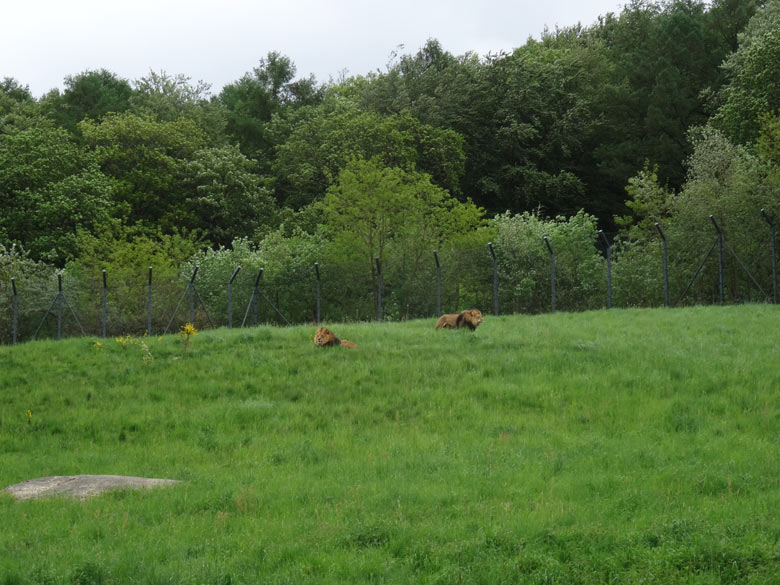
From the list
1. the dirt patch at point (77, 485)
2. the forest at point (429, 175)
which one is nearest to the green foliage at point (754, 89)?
the forest at point (429, 175)

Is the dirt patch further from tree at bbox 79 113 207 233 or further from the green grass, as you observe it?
tree at bbox 79 113 207 233

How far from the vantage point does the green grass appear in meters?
7.67

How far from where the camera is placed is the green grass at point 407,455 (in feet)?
25.2

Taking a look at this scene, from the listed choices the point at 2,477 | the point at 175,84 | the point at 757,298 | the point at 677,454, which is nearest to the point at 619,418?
the point at 677,454

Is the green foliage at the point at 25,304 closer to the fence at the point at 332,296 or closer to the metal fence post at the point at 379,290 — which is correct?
the fence at the point at 332,296

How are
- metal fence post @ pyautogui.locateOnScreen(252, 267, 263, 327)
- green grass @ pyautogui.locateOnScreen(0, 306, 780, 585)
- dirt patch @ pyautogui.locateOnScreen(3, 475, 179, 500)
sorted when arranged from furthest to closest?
metal fence post @ pyautogui.locateOnScreen(252, 267, 263, 327) → dirt patch @ pyautogui.locateOnScreen(3, 475, 179, 500) → green grass @ pyautogui.locateOnScreen(0, 306, 780, 585)

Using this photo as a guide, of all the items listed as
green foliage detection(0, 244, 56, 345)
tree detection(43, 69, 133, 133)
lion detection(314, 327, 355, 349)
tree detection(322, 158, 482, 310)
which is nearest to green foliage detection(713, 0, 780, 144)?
tree detection(322, 158, 482, 310)

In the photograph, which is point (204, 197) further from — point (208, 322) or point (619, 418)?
point (619, 418)

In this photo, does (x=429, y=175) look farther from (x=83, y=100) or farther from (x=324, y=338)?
(x=83, y=100)

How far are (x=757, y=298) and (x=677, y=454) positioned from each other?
71.5 ft

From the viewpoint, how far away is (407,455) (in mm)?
11641

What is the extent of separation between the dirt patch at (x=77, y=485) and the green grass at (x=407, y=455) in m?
0.36

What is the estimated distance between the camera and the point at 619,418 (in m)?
13.5

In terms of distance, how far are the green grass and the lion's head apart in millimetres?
347
